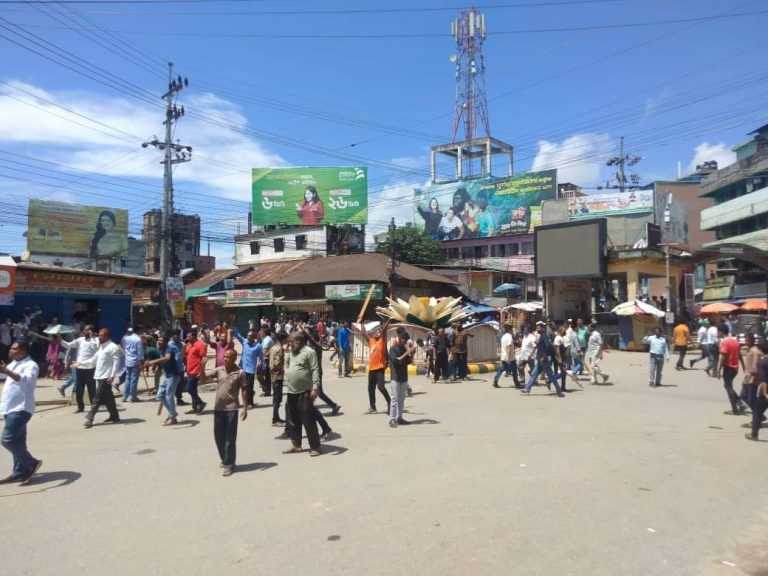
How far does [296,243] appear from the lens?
174 ft

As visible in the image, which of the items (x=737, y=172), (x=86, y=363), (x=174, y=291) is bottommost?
(x=86, y=363)

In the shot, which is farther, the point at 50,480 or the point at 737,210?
the point at 737,210

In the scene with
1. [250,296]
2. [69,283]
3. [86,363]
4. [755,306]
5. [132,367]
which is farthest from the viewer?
[250,296]

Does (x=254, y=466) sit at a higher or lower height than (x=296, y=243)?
lower

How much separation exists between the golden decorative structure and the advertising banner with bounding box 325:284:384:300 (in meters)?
14.2

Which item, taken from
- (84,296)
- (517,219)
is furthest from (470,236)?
(84,296)

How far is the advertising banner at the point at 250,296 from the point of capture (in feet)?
126

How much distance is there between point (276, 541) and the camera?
468 cm

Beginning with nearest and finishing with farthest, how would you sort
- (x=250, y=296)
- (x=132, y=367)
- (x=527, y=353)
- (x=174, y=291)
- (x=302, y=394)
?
(x=302, y=394) < (x=132, y=367) < (x=527, y=353) < (x=174, y=291) < (x=250, y=296)

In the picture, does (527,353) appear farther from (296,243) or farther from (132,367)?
(296,243)

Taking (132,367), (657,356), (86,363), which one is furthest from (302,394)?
(657,356)

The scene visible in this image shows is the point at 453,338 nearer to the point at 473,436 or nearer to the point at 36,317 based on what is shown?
the point at 473,436

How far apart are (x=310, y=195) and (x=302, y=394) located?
44.4m

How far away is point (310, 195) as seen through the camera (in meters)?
50.7
